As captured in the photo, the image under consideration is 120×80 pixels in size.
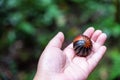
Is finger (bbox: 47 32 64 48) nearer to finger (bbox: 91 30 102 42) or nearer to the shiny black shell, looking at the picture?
the shiny black shell

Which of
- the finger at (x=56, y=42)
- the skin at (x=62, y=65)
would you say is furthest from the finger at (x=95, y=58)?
the finger at (x=56, y=42)

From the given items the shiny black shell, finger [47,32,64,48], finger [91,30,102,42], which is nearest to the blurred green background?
finger [91,30,102,42]

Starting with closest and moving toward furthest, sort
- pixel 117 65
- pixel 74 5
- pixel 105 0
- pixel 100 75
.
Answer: pixel 117 65
pixel 100 75
pixel 105 0
pixel 74 5

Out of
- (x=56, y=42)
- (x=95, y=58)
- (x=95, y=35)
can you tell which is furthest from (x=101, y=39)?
(x=56, y=42)

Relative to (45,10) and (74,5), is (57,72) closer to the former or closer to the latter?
(45,10)

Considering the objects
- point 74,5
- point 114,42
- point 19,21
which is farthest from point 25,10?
point 114,42
